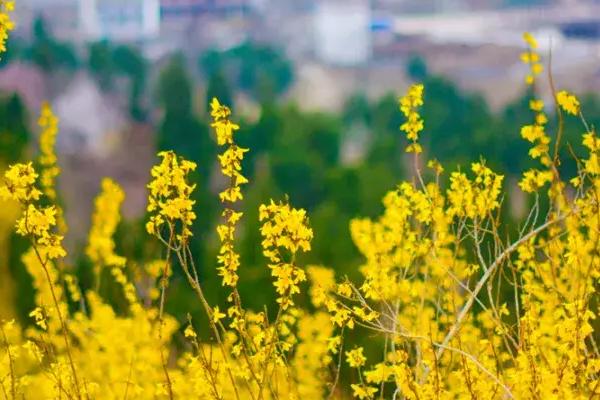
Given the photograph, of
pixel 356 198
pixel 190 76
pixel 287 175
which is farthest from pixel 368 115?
pixel 356 198

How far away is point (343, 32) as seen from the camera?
165ft

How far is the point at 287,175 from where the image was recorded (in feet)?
103

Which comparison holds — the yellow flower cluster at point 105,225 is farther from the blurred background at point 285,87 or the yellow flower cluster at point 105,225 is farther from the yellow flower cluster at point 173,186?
the blurred background at point 285,87

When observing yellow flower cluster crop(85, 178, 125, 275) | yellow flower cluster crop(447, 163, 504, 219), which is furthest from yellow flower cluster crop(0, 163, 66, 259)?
yellow flower cluster crop(85, 178, 125, 275)

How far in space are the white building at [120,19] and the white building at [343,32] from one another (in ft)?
21.0

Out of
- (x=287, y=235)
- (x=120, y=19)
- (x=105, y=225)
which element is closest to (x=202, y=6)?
(x=120, y=19)

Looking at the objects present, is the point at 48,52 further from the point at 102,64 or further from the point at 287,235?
the point at 287,235

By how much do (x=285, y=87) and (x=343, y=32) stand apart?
8.01 metres

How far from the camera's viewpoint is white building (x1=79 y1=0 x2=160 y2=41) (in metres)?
44.6

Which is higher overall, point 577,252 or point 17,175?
point 17,175

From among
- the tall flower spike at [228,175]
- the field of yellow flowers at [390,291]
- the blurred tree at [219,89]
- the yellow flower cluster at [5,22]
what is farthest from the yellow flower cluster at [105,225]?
the blurred tree at [219,89]

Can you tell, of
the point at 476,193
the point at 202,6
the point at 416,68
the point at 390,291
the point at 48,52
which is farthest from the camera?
the point at 202,6

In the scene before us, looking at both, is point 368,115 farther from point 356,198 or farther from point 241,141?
point 356,198

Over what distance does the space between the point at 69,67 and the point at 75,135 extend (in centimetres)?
270
